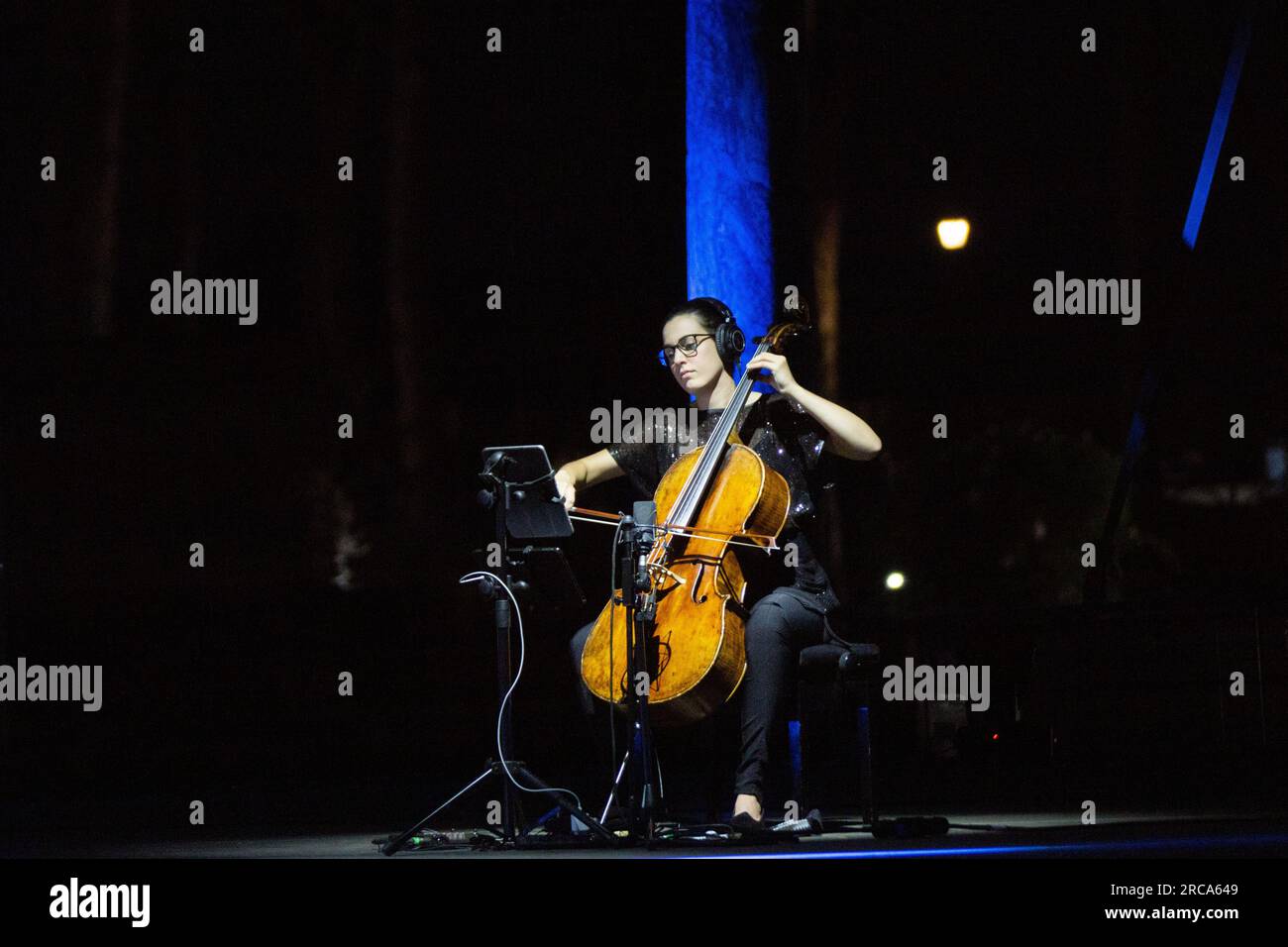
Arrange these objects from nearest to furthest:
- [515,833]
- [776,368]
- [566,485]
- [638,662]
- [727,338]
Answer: [638,662] → [515,833] → [776,368] → [727,338] → [566,485]

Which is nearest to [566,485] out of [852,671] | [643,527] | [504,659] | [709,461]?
[709,461]

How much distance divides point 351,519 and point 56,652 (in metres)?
1.24

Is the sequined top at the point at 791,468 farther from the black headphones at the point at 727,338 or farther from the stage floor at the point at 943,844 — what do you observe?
the stage floor at the point at 943,844

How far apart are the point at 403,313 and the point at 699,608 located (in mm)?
3138

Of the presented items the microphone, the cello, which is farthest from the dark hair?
the microphone

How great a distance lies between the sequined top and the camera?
3676mm

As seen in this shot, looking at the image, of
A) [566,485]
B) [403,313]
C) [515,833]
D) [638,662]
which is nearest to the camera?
[638,662]

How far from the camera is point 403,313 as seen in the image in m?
6.10

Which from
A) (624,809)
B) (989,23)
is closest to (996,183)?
(989,23)

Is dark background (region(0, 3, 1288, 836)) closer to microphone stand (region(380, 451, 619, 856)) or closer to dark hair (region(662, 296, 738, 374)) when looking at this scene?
dark hair (region(662, 296, 738, 374))

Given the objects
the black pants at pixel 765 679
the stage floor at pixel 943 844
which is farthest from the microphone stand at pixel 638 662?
the black pants at pixel 765 679

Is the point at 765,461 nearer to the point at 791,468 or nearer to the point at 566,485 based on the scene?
the point at 791,468
